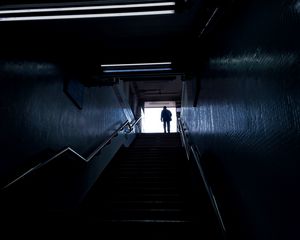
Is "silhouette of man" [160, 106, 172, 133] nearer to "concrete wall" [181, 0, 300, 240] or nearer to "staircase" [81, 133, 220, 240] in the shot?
"staircase" [81, 133, 220, 240]

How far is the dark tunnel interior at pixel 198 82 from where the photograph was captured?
4.56 ft

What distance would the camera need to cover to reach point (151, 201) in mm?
3348

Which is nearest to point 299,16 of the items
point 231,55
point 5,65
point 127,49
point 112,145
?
point 231,55

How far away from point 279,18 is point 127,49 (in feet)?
9.67

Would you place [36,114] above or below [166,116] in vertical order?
below

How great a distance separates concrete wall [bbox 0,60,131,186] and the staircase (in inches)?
34.4

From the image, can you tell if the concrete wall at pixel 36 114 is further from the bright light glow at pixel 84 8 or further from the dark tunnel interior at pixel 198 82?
the bright light glow at pixel 84 8

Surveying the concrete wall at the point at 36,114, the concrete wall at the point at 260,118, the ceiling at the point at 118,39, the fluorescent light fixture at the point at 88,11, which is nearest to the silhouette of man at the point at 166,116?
the ceiling at the point at 118,39

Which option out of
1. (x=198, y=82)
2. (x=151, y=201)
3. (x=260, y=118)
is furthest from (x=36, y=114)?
(x=198, y=82)

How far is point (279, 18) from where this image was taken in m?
1.35

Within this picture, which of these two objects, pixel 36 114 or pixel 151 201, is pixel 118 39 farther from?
pixel 151 201

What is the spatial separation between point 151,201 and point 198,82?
7.10 ft

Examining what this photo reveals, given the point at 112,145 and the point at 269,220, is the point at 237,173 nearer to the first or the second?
the point at 269,220

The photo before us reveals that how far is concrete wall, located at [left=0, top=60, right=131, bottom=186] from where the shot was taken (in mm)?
2262
